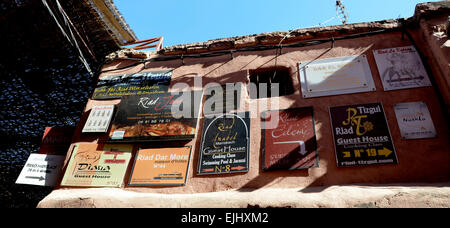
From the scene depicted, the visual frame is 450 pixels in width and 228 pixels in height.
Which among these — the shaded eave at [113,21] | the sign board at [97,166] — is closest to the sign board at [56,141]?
the sign board at [97,166]

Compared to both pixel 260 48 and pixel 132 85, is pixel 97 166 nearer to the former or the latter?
pixel 132 85

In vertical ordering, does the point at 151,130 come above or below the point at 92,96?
below

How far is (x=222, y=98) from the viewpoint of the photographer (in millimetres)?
4457

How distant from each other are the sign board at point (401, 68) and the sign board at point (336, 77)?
23cm

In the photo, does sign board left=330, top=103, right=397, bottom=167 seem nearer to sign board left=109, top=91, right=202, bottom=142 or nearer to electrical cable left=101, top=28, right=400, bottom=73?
electrical cable left=101, top=28, right=400, bottom=73

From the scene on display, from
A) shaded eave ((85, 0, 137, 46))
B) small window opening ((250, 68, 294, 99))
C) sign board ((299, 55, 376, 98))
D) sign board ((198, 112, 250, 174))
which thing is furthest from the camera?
shaded eave ((85, 0, 137, 46))

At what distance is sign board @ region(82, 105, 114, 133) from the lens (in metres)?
4.55

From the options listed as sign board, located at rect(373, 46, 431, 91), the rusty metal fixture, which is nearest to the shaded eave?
the rusty metal fixture

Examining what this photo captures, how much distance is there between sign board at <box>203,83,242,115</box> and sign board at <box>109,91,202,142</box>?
200mm

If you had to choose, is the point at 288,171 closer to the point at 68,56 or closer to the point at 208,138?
the point at 208,138

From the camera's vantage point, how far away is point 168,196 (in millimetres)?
3447

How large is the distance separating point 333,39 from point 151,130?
155 inches

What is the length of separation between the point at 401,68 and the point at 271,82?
221 centimetres

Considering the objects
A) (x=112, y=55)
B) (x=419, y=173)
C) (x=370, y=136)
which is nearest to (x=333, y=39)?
(x=370, y=136)
